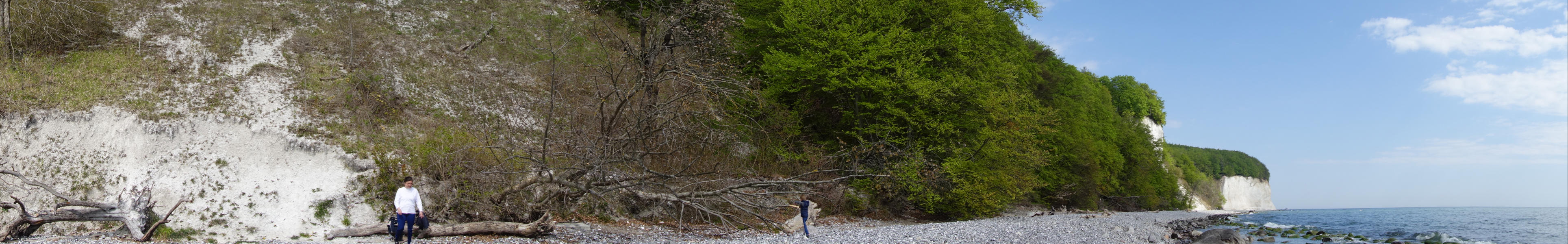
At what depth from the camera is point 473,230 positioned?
1140cm

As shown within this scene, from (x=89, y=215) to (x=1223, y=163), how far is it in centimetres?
9124

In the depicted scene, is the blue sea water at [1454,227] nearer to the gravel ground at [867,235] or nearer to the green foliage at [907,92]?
the gravel ground at [867,235]

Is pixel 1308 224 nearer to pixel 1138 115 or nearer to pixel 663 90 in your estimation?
pixel 1138 115

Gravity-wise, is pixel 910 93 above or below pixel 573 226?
above

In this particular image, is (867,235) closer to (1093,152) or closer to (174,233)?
(174,233)

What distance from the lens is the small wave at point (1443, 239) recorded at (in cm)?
2102

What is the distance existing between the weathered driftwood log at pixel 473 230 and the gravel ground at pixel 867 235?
0.09 m

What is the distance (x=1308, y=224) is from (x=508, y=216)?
112 ft

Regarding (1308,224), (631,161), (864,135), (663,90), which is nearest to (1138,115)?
(1308,224)

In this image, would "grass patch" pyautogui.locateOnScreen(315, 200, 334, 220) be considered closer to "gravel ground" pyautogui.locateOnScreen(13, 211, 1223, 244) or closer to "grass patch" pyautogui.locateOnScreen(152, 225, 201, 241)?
"gravel ground" pyautogui.locateOnScreen(13, 211, 1223, 244)

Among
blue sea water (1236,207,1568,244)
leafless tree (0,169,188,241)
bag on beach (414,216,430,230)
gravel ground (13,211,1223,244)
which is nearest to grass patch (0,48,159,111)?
leafless tree (0,169,188,241)

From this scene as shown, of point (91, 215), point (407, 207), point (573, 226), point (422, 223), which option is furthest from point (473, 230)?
point (91, 215)

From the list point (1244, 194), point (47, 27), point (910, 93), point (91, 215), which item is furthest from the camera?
point (1244, 194)

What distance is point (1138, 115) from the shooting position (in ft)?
165
